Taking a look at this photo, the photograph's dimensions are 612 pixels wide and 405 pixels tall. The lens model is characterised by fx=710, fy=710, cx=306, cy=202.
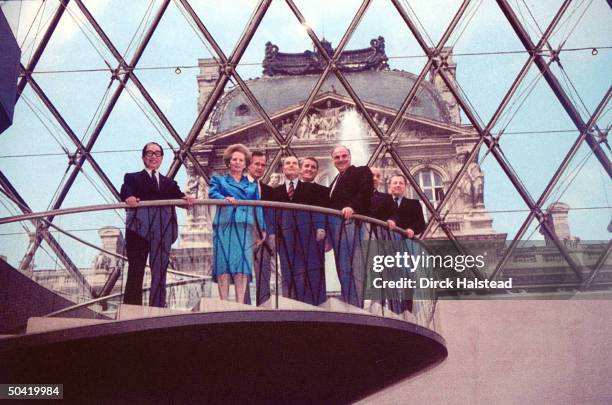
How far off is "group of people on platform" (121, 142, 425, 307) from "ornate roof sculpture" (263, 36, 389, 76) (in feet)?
11.9

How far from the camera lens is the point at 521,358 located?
676 cm

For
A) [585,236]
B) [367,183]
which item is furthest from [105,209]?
[585,236]

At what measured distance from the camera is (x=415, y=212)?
5.44m

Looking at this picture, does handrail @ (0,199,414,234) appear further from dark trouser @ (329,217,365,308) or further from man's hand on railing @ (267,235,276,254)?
man's hand on railing @ (267,235,276,254)

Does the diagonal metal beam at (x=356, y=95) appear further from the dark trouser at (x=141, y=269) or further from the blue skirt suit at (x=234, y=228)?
the dark trouser at (x=141, y=269)

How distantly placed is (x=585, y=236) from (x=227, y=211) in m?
4.84

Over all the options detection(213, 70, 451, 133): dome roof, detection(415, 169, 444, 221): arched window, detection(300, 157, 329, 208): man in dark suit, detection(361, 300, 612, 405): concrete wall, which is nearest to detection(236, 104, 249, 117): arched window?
detection(213, 70, 451, 133): dome roof

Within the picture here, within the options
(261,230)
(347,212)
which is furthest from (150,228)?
(347,212)

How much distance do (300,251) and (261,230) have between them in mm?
313

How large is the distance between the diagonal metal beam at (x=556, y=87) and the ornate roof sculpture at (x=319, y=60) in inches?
60.4

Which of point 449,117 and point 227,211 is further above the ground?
point 449,117

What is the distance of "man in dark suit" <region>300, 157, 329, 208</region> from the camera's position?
4844 mm

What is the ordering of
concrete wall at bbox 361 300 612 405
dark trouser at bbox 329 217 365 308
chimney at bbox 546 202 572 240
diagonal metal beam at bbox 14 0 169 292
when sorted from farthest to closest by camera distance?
1. diagonal metal beam at bbox 14 0 169 292
2. chimney at bbox 546 202 572 240
3. concrete wall at bbox 361 300 612 405
4. dark trouser at bbox 329 217 365 308

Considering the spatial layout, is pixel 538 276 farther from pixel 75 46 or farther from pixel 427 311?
pixel 75 46
